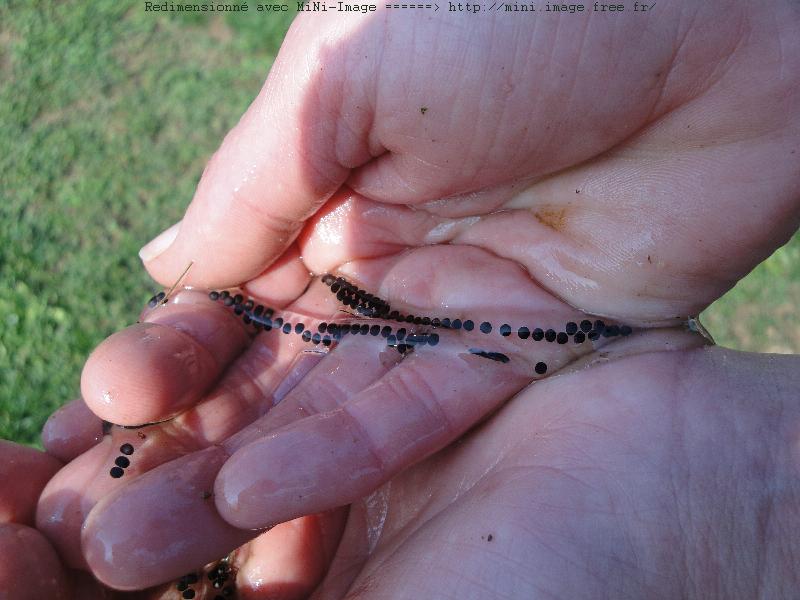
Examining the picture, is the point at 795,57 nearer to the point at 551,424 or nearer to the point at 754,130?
the point at 754,130

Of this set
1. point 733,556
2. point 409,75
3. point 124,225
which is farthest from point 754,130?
Result: point 124,225

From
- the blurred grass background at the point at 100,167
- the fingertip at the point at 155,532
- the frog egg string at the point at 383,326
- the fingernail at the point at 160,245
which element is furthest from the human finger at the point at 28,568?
the blurred grass background at the point at 100,167

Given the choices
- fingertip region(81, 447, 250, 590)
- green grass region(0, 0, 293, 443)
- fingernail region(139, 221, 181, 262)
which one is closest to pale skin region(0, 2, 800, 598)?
fingertip region(81, 447, 250, 590)

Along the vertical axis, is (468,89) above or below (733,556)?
above

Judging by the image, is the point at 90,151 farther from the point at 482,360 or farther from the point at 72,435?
the point at 482,360

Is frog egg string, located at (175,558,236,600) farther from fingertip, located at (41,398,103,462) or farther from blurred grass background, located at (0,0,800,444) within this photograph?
blurred grass background, located at (0,0,800,444)

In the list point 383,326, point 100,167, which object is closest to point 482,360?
point 383,326
